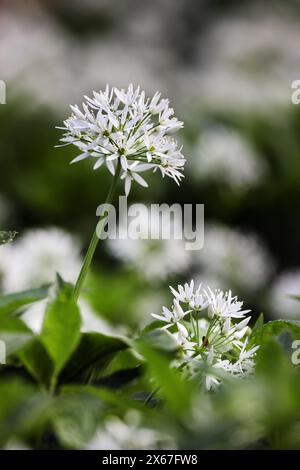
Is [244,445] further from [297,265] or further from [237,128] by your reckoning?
[237,128]

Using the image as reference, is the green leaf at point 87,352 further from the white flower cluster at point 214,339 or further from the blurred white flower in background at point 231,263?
the blurred white flower in background at point 231,263

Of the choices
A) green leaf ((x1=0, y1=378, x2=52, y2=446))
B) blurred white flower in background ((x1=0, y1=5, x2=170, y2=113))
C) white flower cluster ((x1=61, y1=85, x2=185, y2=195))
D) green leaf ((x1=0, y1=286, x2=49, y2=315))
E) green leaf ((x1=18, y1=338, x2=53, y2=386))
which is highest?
blurred white flower in background ((x1=0, y1=5, x2=170, y2=113))

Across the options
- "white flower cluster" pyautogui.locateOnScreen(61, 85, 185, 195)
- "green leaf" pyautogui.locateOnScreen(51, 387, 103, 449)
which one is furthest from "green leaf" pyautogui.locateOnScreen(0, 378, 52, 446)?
"white flower cluster" pyautogui.locateOnScreen(61, 85, 185, 195)

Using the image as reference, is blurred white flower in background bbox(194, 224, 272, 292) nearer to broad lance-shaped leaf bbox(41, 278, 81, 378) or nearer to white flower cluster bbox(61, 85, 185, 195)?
white flower cluster bbox(61, 85, 185, 195)

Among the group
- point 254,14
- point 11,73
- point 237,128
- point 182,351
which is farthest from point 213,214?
point 254,14

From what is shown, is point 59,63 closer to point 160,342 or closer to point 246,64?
point 246,64

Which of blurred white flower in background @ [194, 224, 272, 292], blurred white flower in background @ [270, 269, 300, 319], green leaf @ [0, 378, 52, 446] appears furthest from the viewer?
blurred white flower in background @ [194, 224, 272, 292]

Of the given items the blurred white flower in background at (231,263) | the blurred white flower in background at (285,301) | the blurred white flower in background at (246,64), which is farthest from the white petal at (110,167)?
the blurred white flower in background at (246,64)
